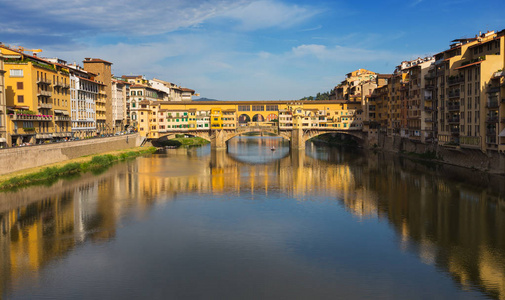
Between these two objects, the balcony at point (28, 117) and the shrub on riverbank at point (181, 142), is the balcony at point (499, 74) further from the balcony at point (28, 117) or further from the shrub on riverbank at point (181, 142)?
the shrub on riverbank at point (181, 142)

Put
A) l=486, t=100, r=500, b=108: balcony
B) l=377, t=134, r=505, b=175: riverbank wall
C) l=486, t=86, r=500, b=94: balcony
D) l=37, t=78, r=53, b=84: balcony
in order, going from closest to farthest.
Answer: l=486, t=86, r=500, b=94: balcony → l=486, t=100, r=500, b=108: balcony → l=377, t=134, r=505, b=175: riverbank wall → l=37, t=78, r=53, b=84: balcony

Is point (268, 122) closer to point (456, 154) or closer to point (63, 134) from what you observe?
point (63, 134)

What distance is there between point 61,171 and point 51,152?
3730 millimetres

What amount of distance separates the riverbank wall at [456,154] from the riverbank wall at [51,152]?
41.6 meters

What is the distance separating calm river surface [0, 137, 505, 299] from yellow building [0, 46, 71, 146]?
12.0 metres

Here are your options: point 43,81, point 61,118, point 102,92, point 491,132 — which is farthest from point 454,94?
point 102,92

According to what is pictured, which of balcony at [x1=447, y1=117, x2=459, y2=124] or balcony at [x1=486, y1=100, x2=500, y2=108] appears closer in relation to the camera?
balcony at [x1=486, y1=100, x2=500, y2=108]

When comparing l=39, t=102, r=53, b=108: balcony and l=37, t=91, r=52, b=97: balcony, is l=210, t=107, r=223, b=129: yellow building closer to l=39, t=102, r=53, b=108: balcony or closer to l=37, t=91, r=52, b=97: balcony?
l=39, t=102, r=53, b=108: balcony

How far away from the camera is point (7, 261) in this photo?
22.5 m

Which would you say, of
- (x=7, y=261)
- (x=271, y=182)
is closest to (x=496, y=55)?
(x=271, y=182)

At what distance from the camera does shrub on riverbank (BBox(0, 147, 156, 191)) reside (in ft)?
129

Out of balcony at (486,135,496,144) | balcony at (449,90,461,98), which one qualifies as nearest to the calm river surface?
balcony at (486,135,496,144)

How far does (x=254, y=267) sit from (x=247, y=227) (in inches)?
280

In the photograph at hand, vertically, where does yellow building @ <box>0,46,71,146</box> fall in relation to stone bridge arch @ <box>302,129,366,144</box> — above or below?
above
